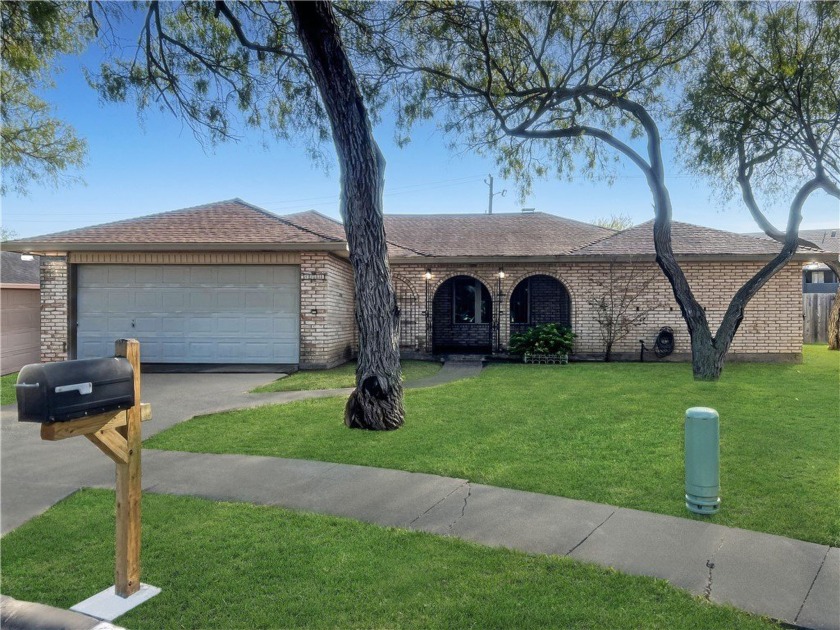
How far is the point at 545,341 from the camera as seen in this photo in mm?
14289

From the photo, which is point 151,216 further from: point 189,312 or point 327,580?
point 327,580

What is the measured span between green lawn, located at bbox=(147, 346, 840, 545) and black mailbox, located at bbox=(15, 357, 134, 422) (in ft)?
9.98

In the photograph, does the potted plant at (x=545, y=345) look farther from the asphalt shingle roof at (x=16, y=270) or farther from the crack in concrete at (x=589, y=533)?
the asphalt shingle roof at (x=16, y=270)

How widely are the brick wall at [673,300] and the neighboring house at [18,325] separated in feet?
31.4

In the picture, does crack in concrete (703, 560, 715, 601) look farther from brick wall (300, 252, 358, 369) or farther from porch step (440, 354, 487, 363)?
porch step (440, 354, 487, 363)

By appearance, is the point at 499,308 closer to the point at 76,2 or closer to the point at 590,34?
the point at 590,34

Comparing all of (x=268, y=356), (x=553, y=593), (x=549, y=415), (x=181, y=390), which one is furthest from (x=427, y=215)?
(x=553, y=593)

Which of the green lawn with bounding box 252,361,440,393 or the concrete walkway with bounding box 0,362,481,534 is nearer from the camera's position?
the concrete walkway with bounding box 0,362,481,534

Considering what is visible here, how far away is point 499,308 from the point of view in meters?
15.4

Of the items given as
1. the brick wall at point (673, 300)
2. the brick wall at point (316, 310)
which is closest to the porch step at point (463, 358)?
the brick wall at point (673, 300)

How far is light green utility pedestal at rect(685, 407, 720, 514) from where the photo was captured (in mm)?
3934

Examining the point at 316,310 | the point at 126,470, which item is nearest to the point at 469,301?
the point at 316,310

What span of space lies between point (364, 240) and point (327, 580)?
4.72 metres

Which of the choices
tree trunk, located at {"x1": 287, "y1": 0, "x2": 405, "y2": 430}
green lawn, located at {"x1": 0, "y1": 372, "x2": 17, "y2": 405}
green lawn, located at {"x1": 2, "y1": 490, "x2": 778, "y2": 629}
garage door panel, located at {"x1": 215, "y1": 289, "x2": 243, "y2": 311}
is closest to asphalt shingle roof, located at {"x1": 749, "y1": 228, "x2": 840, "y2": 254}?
garage door panel, located at {"x1": 215, "y1": 289, "x2": 243, "y2": 311}
